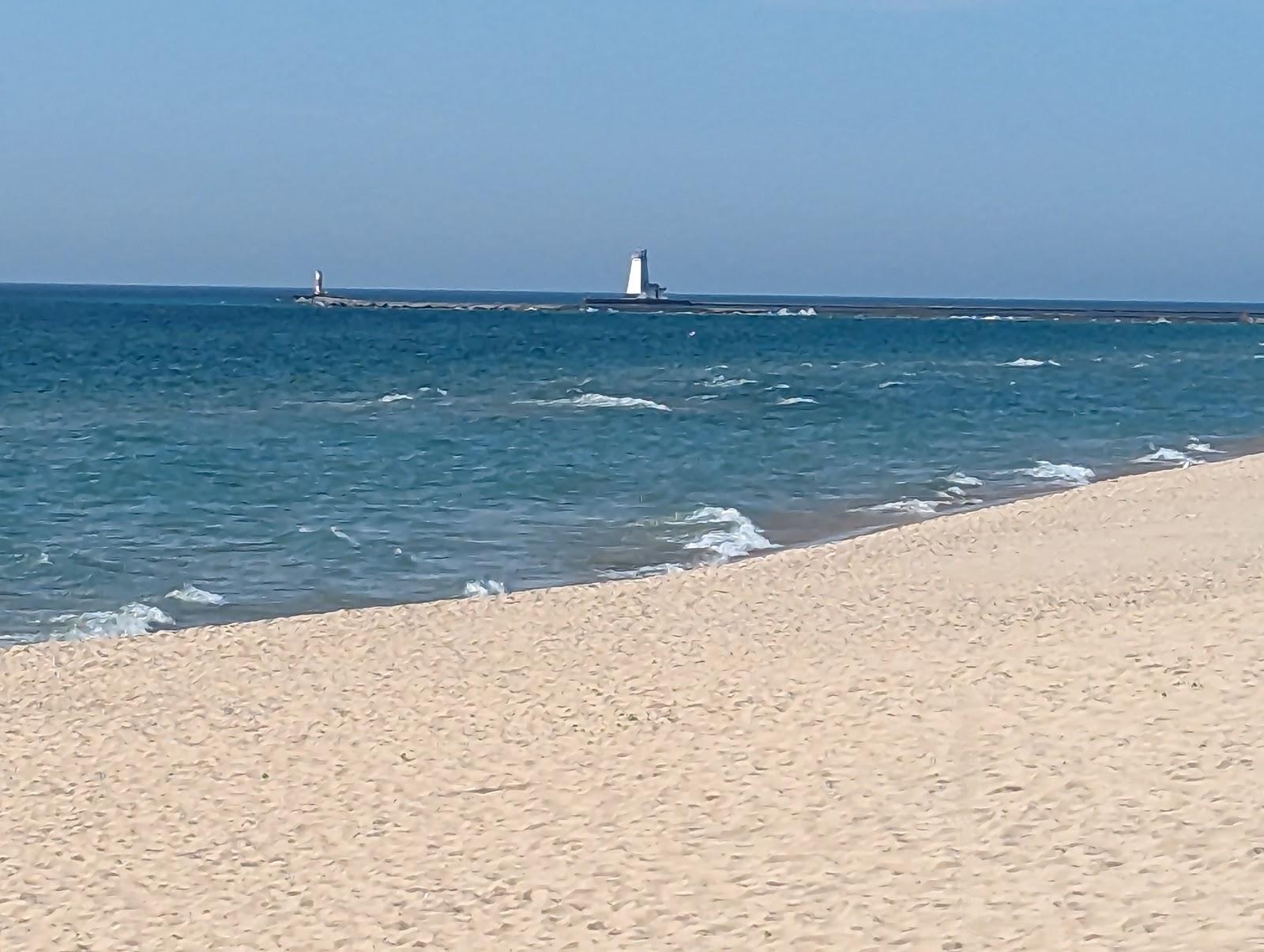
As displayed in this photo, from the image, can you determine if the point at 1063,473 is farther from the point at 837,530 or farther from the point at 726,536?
the point at 726,536

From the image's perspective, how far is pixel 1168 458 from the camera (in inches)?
1144

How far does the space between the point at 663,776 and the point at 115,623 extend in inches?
301

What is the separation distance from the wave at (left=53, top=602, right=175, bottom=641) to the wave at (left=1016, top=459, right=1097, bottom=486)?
15206 millimetres

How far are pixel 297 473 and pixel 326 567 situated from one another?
8.25 meters

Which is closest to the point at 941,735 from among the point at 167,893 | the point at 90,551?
the point at 167,893

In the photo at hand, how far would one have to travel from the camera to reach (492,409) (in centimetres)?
3794

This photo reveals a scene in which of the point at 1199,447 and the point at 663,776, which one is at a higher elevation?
the point at 663,776

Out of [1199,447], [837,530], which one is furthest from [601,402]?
[837,530]

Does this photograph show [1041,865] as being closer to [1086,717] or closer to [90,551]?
[1086,717]

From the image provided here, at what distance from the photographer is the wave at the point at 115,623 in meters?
14.2

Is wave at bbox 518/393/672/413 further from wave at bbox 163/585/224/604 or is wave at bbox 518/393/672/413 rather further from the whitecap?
wave at bbox 163/585/224/604

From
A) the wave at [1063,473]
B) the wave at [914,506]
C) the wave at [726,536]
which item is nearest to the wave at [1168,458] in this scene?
the wave at [1063,473]

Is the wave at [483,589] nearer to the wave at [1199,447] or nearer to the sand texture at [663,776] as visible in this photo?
the sand texture at [663,776]

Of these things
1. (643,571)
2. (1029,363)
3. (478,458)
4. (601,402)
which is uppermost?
(1029,363)
